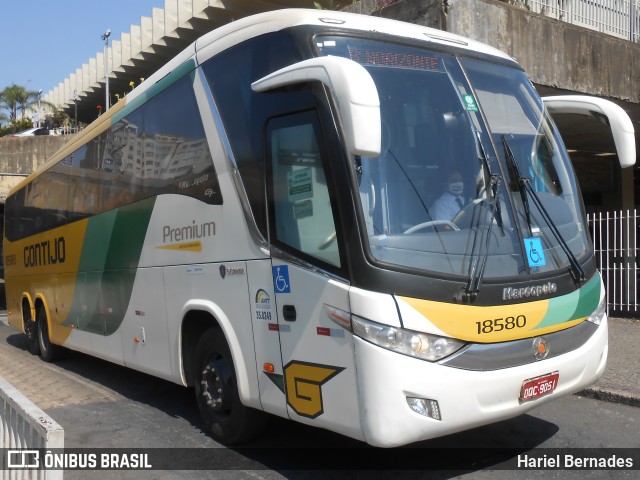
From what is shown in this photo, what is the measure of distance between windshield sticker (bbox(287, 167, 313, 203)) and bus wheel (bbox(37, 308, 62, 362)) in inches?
307

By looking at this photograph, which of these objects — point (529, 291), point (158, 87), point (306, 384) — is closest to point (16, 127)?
point (158, 87)

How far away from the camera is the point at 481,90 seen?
5.18 meters

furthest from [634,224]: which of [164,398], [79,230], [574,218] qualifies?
[79,230]

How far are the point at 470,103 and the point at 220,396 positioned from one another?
3.15 m

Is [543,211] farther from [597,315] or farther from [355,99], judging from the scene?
[355,99]

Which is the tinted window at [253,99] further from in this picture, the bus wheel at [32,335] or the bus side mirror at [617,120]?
the bus wheel at [32,335]

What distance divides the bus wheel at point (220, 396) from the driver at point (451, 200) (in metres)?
2.19

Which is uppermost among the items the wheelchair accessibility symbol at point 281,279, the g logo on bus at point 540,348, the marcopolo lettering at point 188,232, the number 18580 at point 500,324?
the marcopolo lettering at point 188,232

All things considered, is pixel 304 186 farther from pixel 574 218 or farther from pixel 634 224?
pixel 634 224

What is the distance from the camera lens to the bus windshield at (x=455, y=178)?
4.42m

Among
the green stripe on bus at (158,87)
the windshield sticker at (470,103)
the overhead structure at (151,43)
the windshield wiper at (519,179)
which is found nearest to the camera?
the windshield wiper at (519,179)

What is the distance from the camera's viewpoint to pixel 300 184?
15.6ft

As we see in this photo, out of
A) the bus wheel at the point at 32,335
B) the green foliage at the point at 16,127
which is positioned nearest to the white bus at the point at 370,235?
the bus wheel at the point at 32,335

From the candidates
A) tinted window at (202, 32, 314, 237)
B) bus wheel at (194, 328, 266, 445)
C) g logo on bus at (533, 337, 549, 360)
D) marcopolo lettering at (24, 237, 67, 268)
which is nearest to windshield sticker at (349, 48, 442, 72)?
tinted window at (202, 32, 314, 237)
